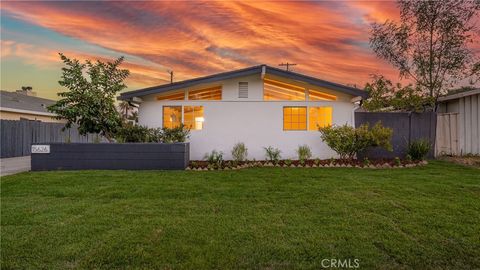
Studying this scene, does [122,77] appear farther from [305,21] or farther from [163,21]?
[305,21]

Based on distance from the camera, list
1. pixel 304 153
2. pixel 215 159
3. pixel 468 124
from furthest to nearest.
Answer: pixel 468 124 → pixel 304 153 → pixel 215 159

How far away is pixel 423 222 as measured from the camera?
165 inches

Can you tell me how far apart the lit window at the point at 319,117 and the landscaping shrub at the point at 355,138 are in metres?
1.14

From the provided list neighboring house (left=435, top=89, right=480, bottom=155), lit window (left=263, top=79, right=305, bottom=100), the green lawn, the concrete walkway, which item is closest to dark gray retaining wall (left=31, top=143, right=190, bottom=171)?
the concrete walkway

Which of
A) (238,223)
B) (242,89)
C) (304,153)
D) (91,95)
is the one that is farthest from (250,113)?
(238,223)

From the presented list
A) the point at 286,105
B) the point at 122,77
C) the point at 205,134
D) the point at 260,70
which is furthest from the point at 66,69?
the point at 286,105

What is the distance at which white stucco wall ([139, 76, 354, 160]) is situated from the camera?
1171 cm

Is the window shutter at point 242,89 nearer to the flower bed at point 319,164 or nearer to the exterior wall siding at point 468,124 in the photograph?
the flower bed at point 319,164

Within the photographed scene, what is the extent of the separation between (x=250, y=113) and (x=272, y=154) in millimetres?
1793

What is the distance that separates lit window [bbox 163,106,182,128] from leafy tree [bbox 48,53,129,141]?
1697 millimetres

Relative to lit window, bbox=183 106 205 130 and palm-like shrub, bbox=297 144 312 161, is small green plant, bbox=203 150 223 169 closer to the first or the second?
lit window, bbox=183 106 205 130

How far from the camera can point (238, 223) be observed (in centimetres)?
415

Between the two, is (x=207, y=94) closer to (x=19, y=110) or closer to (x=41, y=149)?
(x=41, y=149)

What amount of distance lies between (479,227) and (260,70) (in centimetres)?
836
